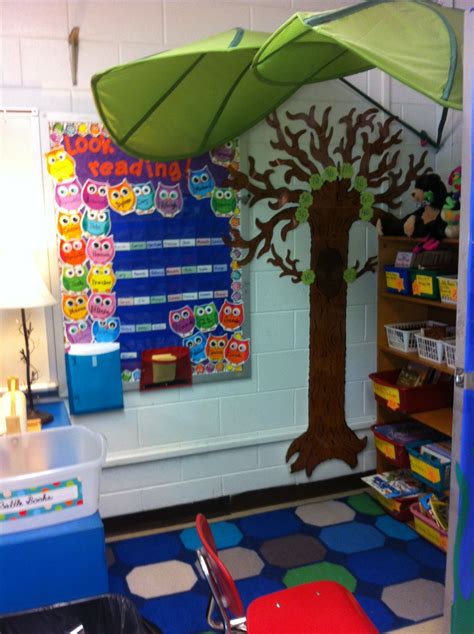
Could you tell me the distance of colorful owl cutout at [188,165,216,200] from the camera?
2.70 metres

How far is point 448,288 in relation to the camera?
248cm

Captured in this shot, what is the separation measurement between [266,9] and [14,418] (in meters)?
2.11

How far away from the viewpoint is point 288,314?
9.75 feet

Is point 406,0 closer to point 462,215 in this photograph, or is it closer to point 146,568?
point 462,215

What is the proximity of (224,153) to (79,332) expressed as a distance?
1.08 meters

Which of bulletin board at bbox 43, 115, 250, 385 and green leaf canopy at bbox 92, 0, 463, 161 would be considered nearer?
green leaf canopy at bbox 92, 0, 463, 161

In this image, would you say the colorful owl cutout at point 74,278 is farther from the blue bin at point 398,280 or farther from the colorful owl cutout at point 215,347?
the blue bin at point 398,280

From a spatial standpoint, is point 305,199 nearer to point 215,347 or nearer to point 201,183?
point 201,183

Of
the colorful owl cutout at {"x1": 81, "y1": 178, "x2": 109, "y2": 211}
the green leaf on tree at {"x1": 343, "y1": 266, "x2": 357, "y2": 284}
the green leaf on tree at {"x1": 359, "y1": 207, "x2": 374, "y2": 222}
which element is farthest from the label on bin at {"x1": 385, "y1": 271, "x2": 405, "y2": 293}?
the colorful owl cutout at {"x1": 81, "y1": 178, "x2": 109, "y2": 211}

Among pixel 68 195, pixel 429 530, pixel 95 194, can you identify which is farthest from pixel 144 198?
pixel 429 530

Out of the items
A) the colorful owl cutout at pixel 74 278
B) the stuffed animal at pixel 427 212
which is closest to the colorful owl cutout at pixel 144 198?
the colorful owl cutout at pixel 74 278

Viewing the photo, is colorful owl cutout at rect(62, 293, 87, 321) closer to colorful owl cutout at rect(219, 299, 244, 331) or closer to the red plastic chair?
colorful owl cutout at rect(219, 299, 244, 331)

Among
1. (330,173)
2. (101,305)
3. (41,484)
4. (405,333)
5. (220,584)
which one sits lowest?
(220,584)

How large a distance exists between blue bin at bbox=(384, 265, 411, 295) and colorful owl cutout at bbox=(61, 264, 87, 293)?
1.48m
